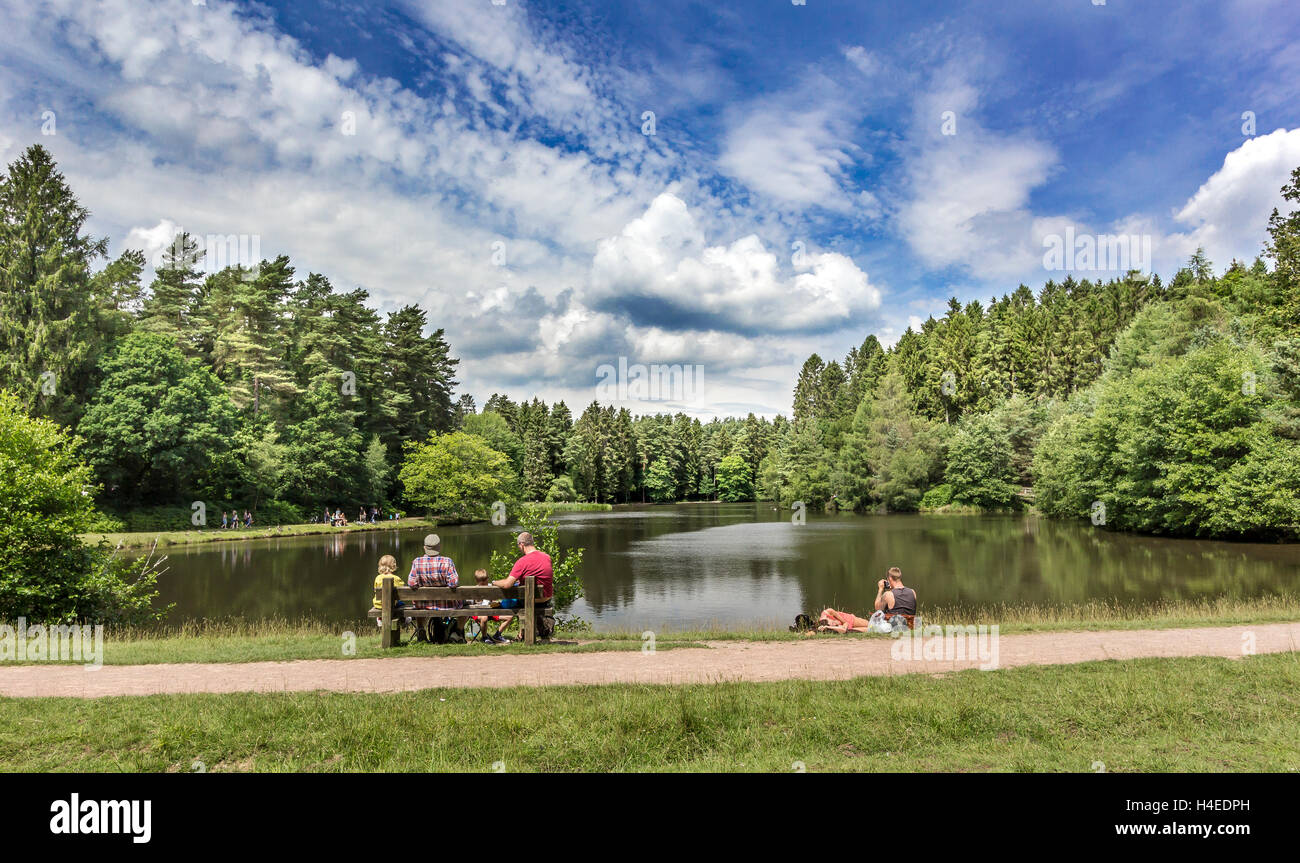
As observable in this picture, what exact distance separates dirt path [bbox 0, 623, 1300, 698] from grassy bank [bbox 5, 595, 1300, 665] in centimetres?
39

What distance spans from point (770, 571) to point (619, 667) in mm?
19238

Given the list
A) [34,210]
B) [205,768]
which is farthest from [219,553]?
[205,768]

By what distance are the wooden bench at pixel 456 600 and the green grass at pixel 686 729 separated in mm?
2893

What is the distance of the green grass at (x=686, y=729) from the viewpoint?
530 cm

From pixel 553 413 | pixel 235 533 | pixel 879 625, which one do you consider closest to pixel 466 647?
pixel 879 625

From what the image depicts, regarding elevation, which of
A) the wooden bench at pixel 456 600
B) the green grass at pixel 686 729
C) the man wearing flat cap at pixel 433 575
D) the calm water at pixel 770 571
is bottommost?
the calm water at pixel 770 571

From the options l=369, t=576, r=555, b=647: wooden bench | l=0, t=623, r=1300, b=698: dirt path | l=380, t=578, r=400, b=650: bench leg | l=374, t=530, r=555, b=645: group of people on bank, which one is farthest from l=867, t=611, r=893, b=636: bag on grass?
l=380, t=578, r=400, b=650: bench leg

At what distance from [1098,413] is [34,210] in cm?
6457

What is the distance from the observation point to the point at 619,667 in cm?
877

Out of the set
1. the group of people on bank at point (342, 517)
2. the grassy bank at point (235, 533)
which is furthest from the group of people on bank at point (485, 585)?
the group of people on bank at point (342, 517)

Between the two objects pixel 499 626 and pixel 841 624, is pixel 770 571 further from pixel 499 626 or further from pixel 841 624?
pixel 499 626

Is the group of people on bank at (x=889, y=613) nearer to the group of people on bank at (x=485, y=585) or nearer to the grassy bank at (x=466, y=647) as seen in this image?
the grassy bank at (x=466, y=647)
